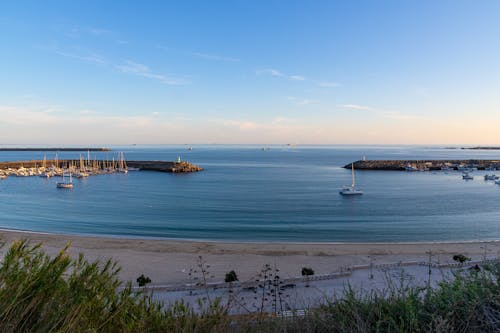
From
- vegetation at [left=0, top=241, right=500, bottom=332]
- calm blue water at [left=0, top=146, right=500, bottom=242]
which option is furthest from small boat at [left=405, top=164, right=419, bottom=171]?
vegetation at [left=0, top=241, right=500, bottom=332]

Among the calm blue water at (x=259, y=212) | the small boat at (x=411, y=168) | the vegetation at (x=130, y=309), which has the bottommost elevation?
the calm blue water at (x=259, y=212)

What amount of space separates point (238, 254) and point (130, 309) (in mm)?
14657

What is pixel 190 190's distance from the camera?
163ft

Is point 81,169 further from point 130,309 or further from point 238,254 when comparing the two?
point 130,309

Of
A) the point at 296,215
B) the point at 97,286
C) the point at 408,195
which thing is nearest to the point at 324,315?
the point at 97,286

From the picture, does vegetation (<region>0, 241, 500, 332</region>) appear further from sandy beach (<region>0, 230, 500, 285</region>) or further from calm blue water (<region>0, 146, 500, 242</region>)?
calm blue water (<region>0, 146, 500, 242</region>)

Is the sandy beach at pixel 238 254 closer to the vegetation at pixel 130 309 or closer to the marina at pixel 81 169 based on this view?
the vegetation at pixel 130 309

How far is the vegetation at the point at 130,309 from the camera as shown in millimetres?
3582

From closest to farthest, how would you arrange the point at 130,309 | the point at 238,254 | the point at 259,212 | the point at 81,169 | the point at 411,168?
the point at 130,309
the point at 238,254
the point at 259,212
the point at 81,169
the point at 411,168

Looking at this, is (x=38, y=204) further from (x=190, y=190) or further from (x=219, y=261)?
(x=219, y=261)

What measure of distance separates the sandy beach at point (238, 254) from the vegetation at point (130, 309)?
9.65 metres

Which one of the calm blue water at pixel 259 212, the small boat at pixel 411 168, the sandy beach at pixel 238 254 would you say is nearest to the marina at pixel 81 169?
the calm blue water at pixel 259 212

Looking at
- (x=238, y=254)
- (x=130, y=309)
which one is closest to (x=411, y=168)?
(x=238, y=254)

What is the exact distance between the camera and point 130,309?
14.6 feet
